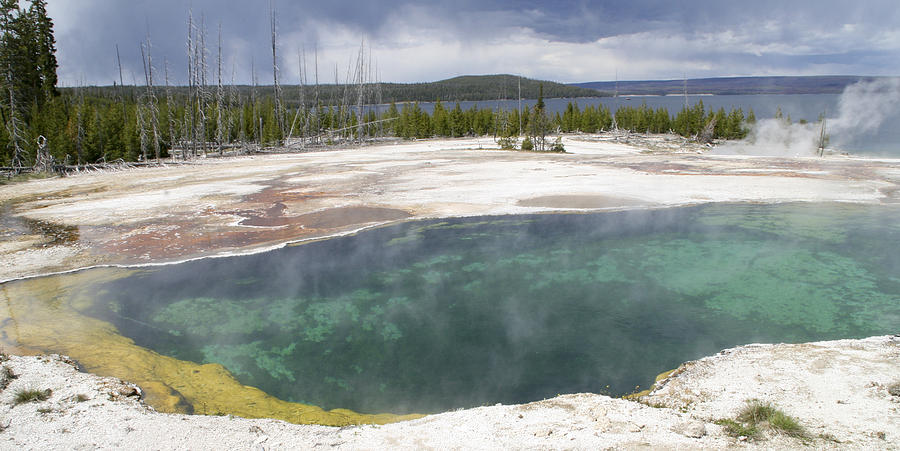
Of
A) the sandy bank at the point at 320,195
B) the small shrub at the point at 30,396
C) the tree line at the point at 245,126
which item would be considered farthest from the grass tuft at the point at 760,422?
the tree line at the point at 245,126

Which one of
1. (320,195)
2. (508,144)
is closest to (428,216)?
(320,195)

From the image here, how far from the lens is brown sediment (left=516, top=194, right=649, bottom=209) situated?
1873cm

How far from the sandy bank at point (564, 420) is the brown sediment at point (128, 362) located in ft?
2.02

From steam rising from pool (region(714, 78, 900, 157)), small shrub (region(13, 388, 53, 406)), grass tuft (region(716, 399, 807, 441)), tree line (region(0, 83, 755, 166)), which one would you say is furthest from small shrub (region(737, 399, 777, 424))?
steam rising from pool (region(714, 78, 900, 157))

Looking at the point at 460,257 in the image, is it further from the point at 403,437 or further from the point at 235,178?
the point at 235,178

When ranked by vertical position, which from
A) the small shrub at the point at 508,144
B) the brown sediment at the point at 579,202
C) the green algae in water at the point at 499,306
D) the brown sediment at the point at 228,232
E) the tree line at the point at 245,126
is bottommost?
the green algae in water at the point at 499,306

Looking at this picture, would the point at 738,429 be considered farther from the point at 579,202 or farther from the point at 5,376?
the point at 579,202

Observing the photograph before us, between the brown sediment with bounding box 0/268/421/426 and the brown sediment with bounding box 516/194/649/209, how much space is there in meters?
13.1

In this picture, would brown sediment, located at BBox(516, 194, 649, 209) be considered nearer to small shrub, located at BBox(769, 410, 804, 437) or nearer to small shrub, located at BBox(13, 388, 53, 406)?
small shrub, located at BBox(769, 410, 804, 437)

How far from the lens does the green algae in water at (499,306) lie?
7.88 metres

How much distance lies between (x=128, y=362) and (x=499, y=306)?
257 inches

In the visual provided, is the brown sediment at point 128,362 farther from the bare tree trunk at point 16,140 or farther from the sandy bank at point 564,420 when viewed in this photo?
the bare tree trunk at point 16,140

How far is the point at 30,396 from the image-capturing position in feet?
20.0

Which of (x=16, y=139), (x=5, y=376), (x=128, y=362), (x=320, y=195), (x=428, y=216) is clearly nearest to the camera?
(x=5, y=376)
